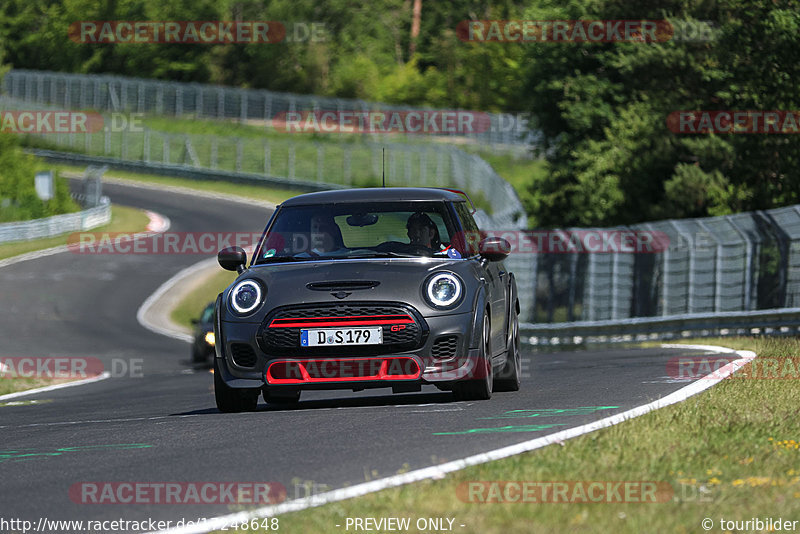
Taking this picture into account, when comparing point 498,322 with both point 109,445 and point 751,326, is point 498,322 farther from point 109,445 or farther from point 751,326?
point 751,326

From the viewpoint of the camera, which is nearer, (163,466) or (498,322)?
(163,466)

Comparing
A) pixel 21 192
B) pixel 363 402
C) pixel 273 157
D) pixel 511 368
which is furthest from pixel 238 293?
pixel 273 157

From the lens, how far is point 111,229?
184 ft

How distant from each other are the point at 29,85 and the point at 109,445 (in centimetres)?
7951

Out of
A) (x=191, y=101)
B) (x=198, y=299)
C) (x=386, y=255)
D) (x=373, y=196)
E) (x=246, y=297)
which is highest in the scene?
(x=373, y=196)

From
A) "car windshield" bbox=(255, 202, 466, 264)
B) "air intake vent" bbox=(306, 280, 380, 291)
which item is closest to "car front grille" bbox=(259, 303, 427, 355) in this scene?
"air intake vent" bbox=(306, 280, 380, 291)

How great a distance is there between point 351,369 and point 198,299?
31.0 metres

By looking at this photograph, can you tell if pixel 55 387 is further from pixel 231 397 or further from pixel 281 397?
pixel 231 397

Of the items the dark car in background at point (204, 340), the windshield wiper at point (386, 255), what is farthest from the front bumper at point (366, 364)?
the dark car in background at point (204, 340)

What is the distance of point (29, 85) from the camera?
84812 millimetres

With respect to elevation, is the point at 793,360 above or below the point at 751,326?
above

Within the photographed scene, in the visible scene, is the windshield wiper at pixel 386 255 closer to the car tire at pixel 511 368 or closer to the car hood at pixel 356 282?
the car hood at pixel 356 282

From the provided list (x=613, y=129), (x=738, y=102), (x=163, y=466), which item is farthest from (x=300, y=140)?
(x=163, y=466)

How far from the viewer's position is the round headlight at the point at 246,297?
33.3 feet
